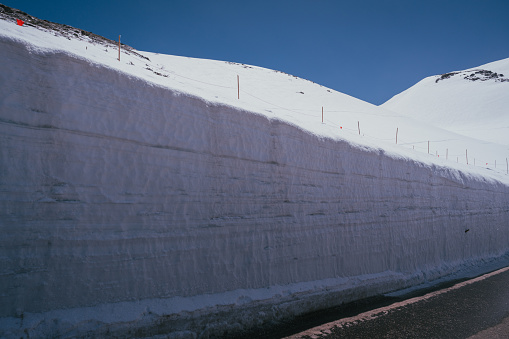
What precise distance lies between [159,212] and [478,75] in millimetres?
91335

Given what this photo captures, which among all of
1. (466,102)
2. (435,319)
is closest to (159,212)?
(435,319)

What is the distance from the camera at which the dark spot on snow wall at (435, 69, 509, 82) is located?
71.8 meters

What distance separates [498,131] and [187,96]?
47.0m

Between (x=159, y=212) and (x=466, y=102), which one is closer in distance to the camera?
(x=159, y=212)

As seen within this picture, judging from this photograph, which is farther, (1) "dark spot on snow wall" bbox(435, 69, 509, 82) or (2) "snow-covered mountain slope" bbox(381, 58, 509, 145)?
(1) "dark spot on snow wall" bbox(435, 69, 509, 82)

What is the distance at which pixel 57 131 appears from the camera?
3.18m

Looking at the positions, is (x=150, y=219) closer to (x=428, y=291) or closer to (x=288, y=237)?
(x=288, y=237)

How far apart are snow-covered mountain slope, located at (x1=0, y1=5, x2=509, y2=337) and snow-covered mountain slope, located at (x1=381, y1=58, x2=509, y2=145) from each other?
3578 centimetres

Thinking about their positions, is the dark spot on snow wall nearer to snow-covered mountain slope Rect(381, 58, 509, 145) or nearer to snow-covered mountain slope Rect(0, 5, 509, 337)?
snow-covered mountain slope Rect(381, 58, 509, 145)

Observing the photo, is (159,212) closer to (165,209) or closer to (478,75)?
(165,209)

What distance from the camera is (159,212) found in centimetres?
375

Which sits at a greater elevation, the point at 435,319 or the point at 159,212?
the point at 159,212

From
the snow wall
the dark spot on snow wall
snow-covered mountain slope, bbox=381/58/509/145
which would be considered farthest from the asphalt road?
the dark spot on snow wall

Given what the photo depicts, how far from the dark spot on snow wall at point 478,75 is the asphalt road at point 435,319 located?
267 feet
